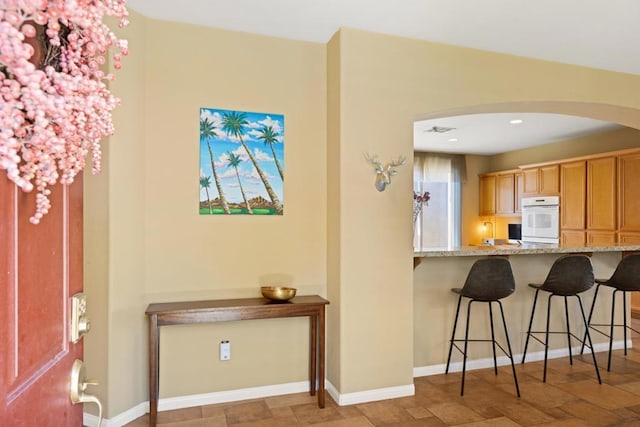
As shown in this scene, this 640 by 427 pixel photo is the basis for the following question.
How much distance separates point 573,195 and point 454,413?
15.2 ft

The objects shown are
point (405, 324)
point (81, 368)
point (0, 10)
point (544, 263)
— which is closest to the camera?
point (0, 10)

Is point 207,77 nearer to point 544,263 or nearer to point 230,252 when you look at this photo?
point 230,252

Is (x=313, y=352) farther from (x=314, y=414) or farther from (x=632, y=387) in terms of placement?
(x=632, y=387)

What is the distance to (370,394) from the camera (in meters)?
3.05

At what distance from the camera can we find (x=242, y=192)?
121 inches

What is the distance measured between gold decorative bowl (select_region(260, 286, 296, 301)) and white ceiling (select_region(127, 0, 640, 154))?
73.7 inches

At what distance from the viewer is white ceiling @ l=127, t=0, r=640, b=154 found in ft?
8.79

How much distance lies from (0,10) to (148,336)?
8.50ft

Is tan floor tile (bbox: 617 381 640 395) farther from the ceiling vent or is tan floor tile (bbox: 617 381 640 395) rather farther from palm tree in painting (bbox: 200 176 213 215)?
the ceiling vent

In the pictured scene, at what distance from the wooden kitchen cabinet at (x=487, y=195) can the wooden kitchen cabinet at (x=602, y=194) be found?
83.0 inches

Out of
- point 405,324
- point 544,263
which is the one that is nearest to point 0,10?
point 405,324

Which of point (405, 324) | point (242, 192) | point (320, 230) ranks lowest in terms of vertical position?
point (405, 324)

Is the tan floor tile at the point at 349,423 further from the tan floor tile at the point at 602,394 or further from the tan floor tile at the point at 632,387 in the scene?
the tan floor tile at the point at 632,387

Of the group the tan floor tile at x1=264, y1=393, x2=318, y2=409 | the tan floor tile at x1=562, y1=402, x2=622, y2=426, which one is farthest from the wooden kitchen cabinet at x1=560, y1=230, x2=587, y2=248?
the tan floor tile at x1=264, y1=393, x2=318, y2=409
